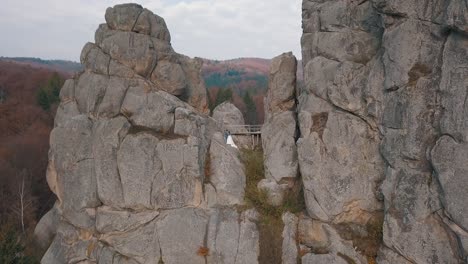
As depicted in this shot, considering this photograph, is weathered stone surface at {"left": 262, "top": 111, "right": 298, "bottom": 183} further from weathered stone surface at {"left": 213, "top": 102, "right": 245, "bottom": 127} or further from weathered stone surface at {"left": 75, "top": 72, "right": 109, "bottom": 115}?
weathered stone surface at {"left": 75, "top": 72, "right": 109, "bottom": 115}

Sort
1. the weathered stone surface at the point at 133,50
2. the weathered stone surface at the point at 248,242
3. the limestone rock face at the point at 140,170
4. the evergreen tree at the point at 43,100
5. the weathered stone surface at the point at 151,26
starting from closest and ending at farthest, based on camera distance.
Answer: the weathered stone surface at the point at 248,242 → the limestone rock face at the point at 140,170 → the weathered stone surface at the point at 133,50 → the weathered stone surface at the point at 151,26 → the evergreen tree at the point at 43,100

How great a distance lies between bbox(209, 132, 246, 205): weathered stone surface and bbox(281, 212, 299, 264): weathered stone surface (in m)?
2.88

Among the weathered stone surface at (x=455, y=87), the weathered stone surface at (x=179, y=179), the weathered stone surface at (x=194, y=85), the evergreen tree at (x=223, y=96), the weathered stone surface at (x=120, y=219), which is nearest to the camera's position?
the weathered stone surface at (x=455, y=87)

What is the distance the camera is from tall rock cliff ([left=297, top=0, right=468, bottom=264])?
1580cm

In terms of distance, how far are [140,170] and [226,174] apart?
4.90 metres

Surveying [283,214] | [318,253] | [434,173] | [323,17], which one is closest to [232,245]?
[283,214]

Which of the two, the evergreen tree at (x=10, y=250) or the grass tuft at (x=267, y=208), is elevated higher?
the grass tuft at (x=267, y=208)

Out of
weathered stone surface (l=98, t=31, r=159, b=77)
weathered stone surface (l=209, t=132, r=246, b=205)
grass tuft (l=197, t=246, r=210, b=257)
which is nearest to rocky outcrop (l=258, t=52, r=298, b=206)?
weathered stone surface (l=209, t=132, r=246, b=205)

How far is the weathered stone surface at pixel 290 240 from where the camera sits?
21.1 m

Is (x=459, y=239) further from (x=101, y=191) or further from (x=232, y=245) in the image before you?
(x=101, y=191)

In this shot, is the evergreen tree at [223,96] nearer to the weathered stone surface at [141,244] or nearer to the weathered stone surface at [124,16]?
the weathered stone surface at [124,16]

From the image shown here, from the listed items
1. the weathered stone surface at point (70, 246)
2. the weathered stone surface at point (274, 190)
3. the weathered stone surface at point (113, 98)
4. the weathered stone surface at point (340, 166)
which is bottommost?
the weathered stone surface at point (70, 246)

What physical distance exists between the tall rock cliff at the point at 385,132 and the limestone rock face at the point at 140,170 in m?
4.79

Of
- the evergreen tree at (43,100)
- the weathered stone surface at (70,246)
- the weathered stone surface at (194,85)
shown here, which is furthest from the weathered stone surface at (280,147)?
the evergreen tree at (43,100)
